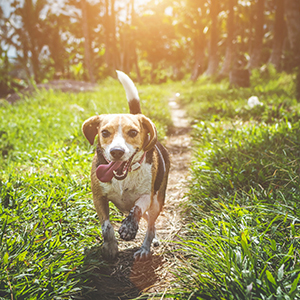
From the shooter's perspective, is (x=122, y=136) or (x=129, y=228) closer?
(x=129, y=228)

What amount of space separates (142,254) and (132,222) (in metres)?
0.52

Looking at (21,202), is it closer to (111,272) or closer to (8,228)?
(8,228)

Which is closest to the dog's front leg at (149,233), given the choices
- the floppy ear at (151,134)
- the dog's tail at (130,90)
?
the floppy ear at (151,134)

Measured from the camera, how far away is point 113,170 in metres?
1.97

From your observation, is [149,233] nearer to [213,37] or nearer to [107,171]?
[107,171]

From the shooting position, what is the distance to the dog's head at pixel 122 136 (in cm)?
191

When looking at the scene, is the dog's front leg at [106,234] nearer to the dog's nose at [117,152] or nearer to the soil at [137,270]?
the soil at [137,270]

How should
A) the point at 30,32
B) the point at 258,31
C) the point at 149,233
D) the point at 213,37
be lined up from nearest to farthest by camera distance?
the point at 149,233 → the point at 258,31 → the point at 213,37 → the point at 30,32

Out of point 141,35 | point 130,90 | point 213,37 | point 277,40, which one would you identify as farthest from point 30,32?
point 130,90

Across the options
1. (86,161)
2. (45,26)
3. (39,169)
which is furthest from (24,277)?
(45,26)

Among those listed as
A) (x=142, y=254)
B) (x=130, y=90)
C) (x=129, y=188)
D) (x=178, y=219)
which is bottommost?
(x=178, y=219)

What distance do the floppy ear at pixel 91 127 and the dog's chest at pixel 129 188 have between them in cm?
48

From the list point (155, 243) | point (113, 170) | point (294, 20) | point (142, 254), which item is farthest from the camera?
point (294, 20)

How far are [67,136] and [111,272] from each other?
128 inches
